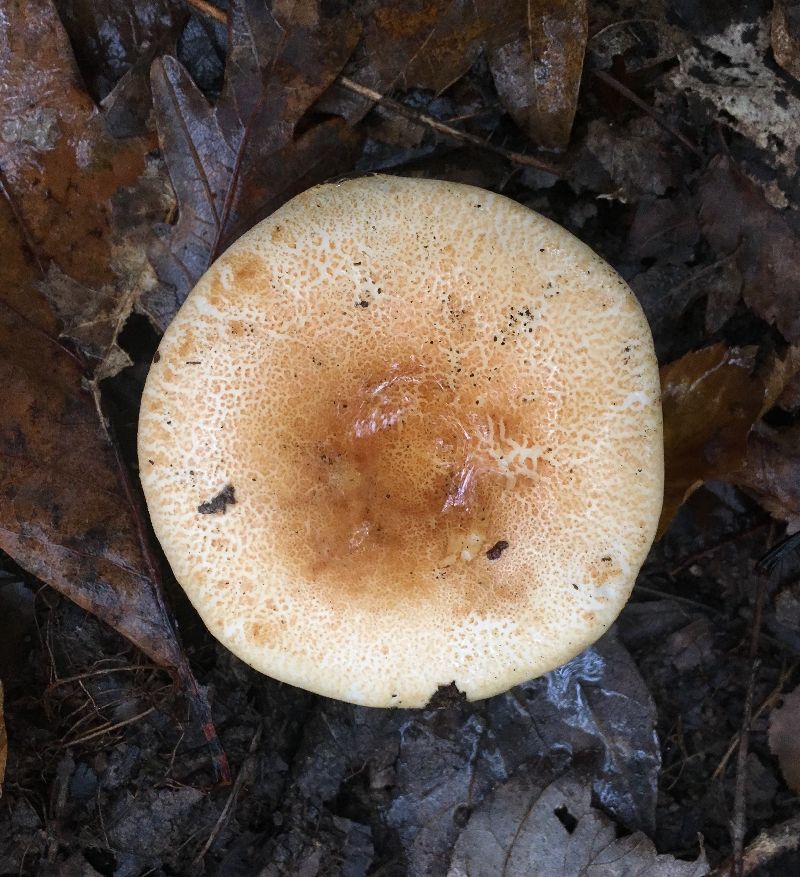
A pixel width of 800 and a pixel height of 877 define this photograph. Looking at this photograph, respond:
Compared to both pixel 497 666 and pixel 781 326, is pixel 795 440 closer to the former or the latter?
pixel 781 326

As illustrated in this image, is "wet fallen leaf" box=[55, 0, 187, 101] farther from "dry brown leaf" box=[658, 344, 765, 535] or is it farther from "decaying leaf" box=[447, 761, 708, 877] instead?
"decaying leaf" box=[447, 761, 708, 877]

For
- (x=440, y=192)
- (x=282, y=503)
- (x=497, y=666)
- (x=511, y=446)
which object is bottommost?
(x=497, y=666)

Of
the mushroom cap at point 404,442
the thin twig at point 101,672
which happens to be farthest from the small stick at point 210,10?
the thin twig at point 101,672

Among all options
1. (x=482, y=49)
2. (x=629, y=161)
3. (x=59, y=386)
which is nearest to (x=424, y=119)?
(x=482, y=49)

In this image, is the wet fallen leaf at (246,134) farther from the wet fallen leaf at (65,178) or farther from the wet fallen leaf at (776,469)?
the wet fallen leaf at (776,469)

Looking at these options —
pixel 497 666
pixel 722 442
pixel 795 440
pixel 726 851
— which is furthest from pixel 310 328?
pixel 726 851

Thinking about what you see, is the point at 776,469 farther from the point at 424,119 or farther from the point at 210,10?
the point at 210,10

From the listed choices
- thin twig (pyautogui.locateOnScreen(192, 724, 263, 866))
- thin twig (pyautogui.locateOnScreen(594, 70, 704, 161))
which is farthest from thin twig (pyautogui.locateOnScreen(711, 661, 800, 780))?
thin twig (pyautogui.locateOnScreen(594, 70, 704, 161))
